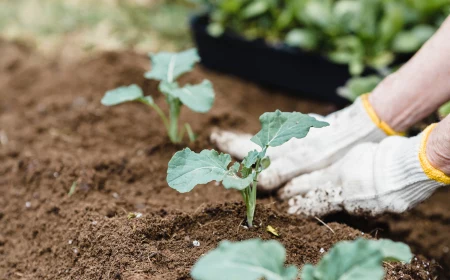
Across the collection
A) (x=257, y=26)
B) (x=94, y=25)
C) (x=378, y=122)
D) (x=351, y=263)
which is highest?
(x=351, y=263)

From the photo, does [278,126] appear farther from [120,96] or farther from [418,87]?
[120,96]

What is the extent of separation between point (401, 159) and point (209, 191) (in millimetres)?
685

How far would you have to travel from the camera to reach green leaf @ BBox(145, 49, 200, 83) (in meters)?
1.90

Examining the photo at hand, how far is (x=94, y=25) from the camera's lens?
3.55 m

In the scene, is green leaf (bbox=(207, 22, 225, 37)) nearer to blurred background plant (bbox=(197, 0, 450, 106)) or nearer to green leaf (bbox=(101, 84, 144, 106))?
blurred background plant (bbox=(197, 0, 450, 106))

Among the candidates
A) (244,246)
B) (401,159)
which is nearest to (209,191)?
(401,159)

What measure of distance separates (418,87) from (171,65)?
928 millimetres

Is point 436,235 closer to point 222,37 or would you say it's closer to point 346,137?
point 346,137

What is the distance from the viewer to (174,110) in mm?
1918

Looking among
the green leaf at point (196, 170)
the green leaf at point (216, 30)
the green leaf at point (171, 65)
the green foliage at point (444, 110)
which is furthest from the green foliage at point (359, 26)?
the green leaf at point (196, 170)

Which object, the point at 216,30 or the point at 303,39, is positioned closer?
the point at 303,39

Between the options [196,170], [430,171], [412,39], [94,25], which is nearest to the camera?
[196,170]

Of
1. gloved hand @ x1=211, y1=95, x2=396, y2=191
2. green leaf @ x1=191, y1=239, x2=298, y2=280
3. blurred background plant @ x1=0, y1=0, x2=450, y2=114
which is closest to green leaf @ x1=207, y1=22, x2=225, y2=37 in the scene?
blurred background plant @ x1=0, y1=0, x2=450, y2=114

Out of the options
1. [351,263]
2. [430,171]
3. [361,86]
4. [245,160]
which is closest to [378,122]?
[430,171]
